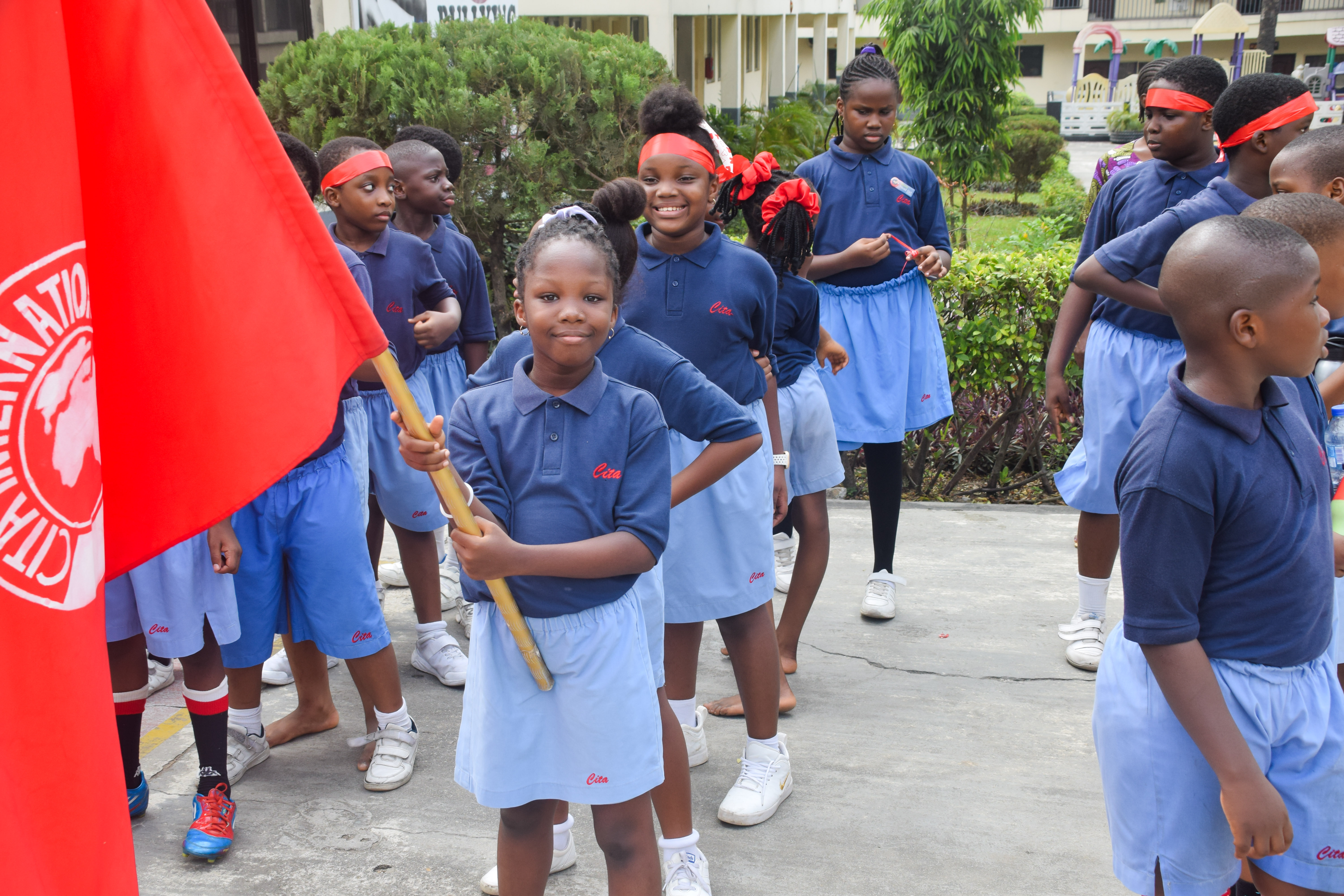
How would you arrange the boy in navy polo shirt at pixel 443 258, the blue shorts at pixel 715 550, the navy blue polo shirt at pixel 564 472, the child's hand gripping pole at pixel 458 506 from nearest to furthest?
the child's hand gripping pole at pixel 458 506 < the navy blue polo shirt at pixel 564 472 < the blue shorts at pixel 715 550 < the boy in navy polo shirt at pixel 443 258

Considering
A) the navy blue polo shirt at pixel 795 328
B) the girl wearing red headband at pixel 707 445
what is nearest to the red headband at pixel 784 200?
the navy blue polo shirt at pixel 795 328

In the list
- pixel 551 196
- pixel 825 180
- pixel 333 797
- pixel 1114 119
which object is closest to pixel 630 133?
pixel 551 196

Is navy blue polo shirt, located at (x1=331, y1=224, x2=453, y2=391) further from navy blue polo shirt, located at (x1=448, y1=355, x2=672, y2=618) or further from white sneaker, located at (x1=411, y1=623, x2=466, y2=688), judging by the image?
navy blue polo shirt, located at (x1=448, y1=355, x2=672, y2=618)

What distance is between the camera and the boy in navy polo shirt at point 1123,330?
3711 mm

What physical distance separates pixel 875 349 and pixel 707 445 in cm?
184

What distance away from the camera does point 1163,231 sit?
346 centimetres

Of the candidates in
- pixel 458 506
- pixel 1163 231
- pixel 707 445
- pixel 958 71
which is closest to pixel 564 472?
pixel 458 506

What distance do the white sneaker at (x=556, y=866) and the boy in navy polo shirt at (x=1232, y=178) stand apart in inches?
89.7

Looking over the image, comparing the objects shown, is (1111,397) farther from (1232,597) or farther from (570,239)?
(570,239)

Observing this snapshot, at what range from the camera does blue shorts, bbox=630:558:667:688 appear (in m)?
2.46

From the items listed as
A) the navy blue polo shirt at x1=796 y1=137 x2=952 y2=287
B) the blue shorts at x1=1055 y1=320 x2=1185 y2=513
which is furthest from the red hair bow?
the blue shorts at x1=1055 y1=320 x2=1185 y2=513

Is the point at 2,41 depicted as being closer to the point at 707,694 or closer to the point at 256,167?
the point at 256,167

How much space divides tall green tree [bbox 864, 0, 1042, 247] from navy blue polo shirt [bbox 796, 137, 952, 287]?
972 centimetres

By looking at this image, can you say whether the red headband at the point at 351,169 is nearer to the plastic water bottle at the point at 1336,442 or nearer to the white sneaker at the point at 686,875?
the white sneaker at the point at 686,875
